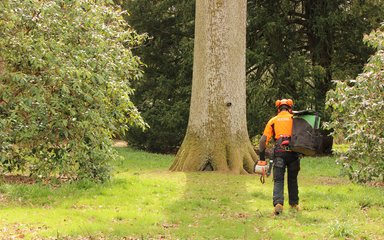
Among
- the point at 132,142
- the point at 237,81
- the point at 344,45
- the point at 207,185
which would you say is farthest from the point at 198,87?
the point at 132,142

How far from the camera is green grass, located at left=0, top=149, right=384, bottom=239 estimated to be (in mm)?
7441

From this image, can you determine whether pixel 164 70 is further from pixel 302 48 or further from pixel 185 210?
pixel 185 210

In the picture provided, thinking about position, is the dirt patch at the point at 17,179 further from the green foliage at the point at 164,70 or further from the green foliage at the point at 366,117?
the green foliage at the point at 164,70

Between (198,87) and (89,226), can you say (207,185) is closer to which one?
(198,87)

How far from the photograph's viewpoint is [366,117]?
11.3m

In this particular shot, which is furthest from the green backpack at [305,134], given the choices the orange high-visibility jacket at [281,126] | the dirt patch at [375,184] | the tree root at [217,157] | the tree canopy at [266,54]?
the tree canopy at [266,54]

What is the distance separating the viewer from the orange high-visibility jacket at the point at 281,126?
350 inches

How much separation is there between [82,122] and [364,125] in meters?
5.48

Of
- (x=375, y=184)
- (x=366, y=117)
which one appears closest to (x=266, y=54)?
(x=375, y=184)

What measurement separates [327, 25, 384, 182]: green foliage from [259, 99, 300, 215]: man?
2510 millimetres

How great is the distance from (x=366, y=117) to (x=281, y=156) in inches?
127

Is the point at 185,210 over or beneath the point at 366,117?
beneath

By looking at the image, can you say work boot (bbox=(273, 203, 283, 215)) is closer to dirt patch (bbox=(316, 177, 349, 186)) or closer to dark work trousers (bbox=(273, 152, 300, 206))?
dark work trousers (bbox=(273, 152, 300, 206))

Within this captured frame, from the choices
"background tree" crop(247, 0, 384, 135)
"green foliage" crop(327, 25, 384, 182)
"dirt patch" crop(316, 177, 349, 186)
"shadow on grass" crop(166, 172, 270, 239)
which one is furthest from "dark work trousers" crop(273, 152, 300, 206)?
"background tree" crop(247, 0, 384, 135)
